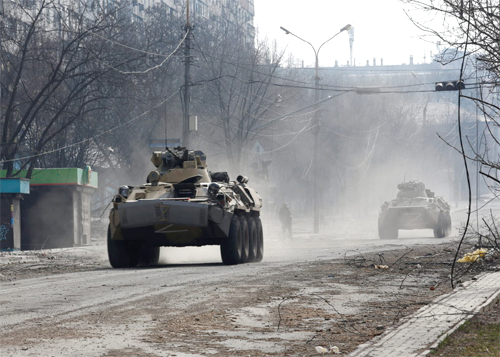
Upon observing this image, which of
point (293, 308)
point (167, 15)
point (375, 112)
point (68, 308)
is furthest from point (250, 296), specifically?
point (375, 112)

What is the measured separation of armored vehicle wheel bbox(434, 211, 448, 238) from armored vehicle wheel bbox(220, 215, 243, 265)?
17747 millimetres

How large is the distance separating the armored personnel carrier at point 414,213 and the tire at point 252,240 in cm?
1545

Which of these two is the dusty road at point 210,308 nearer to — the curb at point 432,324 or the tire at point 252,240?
the curb at point 432,324

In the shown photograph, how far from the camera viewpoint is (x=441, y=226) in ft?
112

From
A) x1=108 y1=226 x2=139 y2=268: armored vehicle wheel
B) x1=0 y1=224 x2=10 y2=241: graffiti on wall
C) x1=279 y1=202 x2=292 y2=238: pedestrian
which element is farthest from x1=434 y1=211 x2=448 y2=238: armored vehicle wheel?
x1=108 y1=226 x2=139 y2=268: armored vehicle wheel

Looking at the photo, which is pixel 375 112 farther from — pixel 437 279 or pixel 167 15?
pixel 437 279

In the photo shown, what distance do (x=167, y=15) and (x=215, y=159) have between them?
9.31 meters

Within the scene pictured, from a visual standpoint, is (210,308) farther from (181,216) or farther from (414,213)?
(414,213)

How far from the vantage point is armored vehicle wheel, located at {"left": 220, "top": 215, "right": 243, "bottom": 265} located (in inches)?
672

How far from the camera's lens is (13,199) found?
1258 inches

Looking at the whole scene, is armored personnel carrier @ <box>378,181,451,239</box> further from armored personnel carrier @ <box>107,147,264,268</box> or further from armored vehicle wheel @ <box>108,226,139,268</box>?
armored vehicle wheel @ <box>108,226,139,268</box>

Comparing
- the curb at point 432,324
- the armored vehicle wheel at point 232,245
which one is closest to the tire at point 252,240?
the armored vehicle wheel at point 232,245

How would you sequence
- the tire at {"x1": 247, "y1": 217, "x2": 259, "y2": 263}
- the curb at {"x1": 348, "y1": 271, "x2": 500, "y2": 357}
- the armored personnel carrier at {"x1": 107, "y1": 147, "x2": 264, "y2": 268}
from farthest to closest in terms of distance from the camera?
the tire at {"x1": 247, "y1": 217, "x2": 259, "y2": 263} → the armored personnel carrier at {"x1": 107, "y1": 147, "x2": 264, "y2": 268} → the curb at {"x1": 348, "y1": 271, "x2": 500, "y2": 357}

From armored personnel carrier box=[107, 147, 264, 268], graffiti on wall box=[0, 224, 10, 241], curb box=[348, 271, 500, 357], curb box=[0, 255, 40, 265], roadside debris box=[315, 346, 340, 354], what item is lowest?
curb box=[0, 255, 40, 265]
